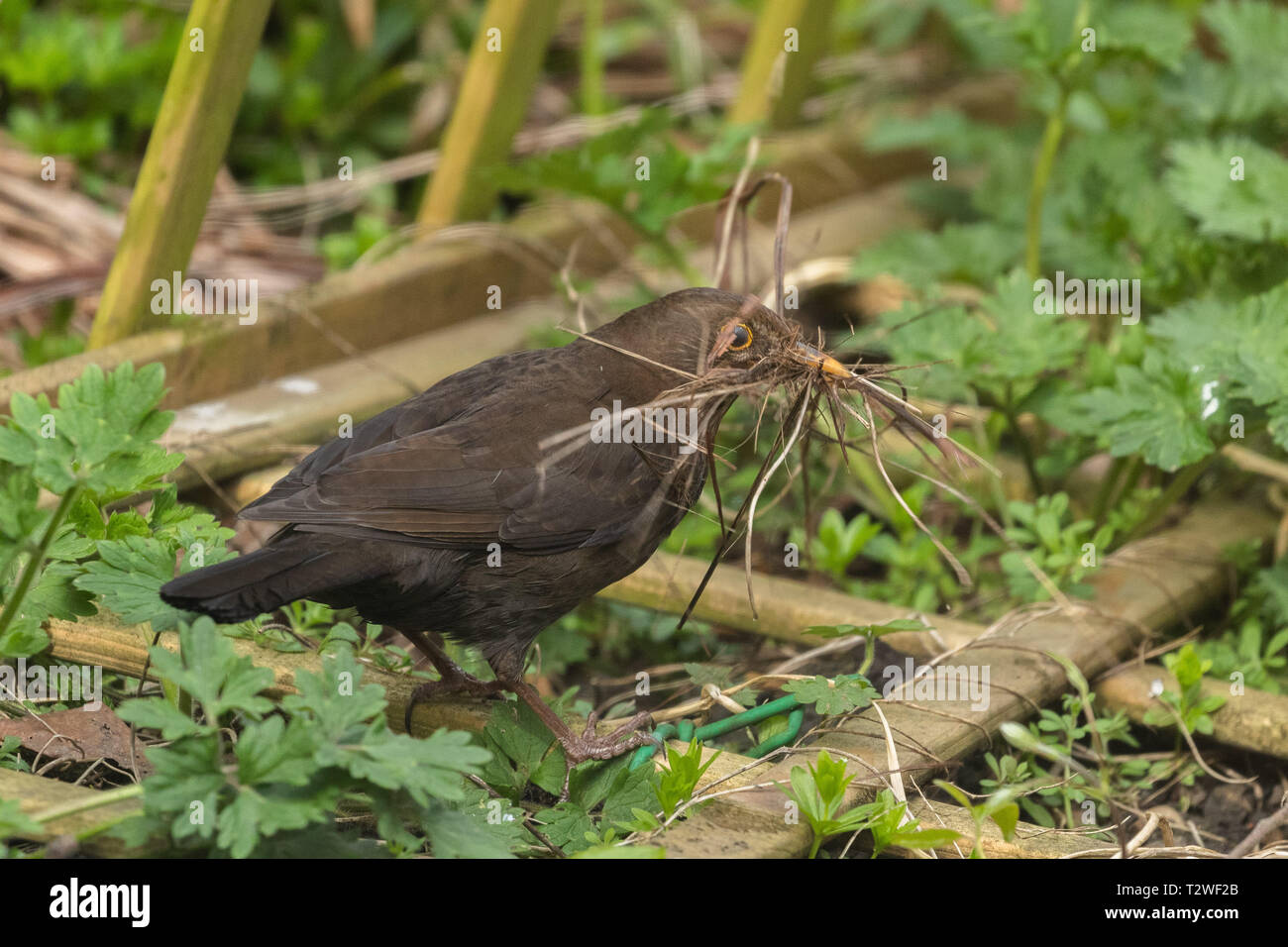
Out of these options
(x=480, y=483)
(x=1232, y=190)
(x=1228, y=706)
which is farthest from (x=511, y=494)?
(x=1232, y=190)

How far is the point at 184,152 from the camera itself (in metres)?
3.54

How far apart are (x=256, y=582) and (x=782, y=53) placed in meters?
3.45

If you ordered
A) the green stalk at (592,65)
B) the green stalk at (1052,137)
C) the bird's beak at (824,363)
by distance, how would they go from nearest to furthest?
the bird's beak at (824,363), the green stalk at (1052,137), the green stalk at (592,65)

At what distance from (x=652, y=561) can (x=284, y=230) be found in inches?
97.0

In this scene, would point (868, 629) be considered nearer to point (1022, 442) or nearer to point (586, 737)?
point (586, 737)

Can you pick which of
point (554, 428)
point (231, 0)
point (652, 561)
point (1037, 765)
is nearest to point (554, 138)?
point (231, 0)

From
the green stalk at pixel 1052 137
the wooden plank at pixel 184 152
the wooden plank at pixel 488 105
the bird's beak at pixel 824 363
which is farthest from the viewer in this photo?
the wooden plank at pixel 488 105

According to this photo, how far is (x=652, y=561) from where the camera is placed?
3441 mm

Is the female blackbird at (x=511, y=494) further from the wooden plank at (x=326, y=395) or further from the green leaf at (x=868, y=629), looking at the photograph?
the wooden plank at (x=326, y=395)

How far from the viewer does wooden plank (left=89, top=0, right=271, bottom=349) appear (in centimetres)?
354

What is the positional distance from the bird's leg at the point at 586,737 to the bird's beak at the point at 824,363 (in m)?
0.74

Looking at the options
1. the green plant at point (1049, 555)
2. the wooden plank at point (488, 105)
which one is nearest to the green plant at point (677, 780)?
the green plant at point (1049, 555)

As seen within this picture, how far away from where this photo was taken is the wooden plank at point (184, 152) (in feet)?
11.6

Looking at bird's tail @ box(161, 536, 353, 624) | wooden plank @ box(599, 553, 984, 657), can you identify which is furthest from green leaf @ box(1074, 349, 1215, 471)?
bird's tail @ box(161, 536, 353, 624)
